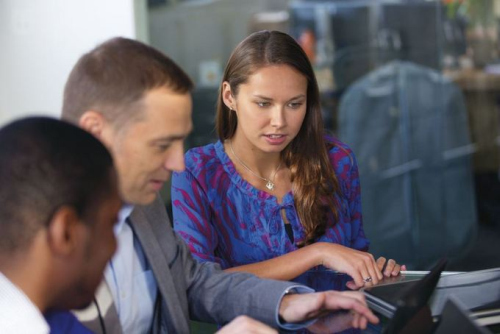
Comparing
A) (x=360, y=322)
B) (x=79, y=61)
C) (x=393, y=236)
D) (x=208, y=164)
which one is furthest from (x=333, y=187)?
(x=393, y=236)

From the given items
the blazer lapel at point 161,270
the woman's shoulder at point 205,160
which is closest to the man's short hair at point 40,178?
the blazer lapel at point 161,270

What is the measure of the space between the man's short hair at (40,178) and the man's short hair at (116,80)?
34 cm

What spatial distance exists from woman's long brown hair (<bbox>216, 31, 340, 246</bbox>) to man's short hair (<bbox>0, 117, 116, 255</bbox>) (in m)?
1.16

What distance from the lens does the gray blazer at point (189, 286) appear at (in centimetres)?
181

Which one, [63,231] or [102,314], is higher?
[63,231]

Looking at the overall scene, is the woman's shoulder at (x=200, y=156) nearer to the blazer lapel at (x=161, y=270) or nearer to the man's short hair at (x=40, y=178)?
the blazer lapel at (x=161, y=270)

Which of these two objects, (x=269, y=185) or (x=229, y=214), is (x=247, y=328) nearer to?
(x=229, y=214)

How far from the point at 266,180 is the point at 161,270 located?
689 mm

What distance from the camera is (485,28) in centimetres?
427

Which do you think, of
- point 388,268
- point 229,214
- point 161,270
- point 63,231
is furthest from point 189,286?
point 63,231

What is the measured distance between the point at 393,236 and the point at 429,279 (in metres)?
3.08

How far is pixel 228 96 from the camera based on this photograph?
8.01 ft

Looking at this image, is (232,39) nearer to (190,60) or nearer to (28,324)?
(190,60)

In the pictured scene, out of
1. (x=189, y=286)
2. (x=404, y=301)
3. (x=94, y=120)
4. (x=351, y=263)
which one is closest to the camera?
(x=404, y=301)
